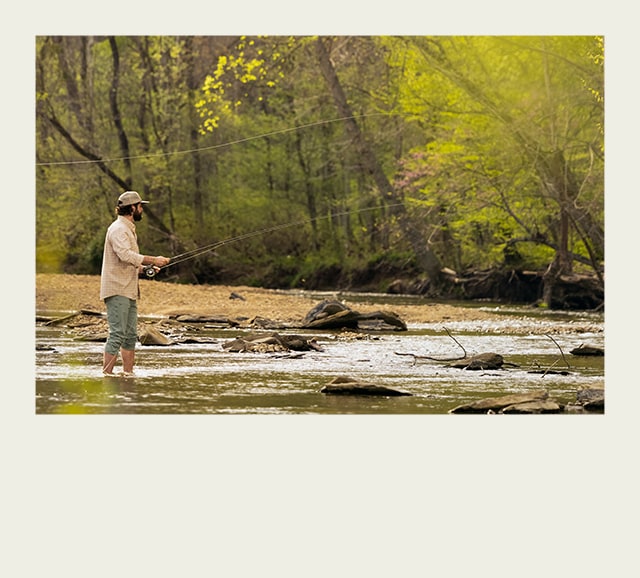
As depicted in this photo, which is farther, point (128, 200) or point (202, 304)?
point (202, 304)

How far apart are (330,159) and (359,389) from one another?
2655 cm

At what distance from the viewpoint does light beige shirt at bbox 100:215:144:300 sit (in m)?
9.34

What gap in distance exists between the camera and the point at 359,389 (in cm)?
891

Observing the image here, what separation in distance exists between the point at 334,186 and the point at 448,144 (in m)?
15.3

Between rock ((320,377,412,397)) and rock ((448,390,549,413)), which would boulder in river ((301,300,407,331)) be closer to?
rock ((320,377,412,397))

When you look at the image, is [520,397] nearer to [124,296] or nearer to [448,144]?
[124,296]

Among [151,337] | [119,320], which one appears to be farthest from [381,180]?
[119,320]

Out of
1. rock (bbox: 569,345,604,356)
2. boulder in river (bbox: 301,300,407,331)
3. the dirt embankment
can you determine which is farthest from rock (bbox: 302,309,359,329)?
rock (bbox: 569,345,604,356)

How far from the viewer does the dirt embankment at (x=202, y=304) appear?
17.9 meters

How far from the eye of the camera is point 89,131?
34.1 metres

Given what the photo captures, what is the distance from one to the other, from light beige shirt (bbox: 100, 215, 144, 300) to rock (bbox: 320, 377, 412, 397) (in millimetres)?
1763

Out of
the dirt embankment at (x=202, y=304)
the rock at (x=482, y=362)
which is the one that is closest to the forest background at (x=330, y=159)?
the dirt embankment at (x=202, y=304)

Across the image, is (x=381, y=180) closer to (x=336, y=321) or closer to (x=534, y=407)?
(x=336, y=321)

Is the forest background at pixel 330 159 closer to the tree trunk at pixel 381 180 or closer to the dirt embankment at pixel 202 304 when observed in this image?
the tree trunk at pixel 381 180
